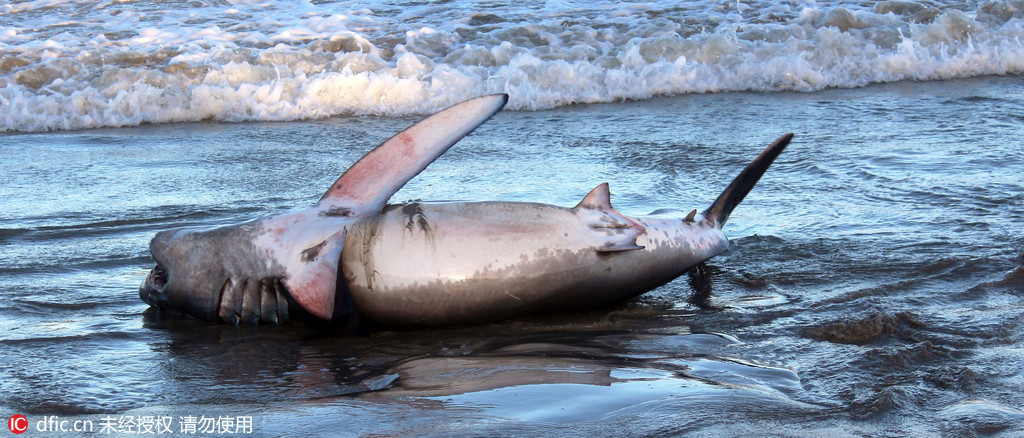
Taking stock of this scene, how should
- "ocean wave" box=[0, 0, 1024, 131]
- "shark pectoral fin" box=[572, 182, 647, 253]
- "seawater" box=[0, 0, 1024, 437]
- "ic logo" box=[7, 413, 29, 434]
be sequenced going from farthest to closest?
"ocean wave" box=[0, 0, 1024, 131] → "shark pectoral fin" box=[572, 182, 647, 253] → "seawater" box=[0, 0, 1024, 437] → "ic logo" box=[7, 413, 29, 434]

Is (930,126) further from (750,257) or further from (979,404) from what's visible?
(979,404)

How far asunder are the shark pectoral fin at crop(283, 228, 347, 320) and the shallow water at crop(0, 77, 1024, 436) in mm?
165

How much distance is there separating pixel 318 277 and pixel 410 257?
31 centimetres

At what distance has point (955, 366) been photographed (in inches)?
106

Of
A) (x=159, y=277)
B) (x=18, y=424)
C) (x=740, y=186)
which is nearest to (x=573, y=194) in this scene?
(x=740, y=186)

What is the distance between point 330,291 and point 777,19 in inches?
354

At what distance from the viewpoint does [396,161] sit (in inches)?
143

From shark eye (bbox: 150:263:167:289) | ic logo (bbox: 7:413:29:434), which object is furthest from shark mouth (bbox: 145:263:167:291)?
ic logo (bbox: 7:413:29:434)

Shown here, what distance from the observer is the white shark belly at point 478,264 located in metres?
3.32

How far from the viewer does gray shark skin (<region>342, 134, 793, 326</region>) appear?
332 cm

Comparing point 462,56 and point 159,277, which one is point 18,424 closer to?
point 159,277

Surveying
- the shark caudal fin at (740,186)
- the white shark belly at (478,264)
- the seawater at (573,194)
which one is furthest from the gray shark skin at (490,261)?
the shark caudal fin at (740,186)

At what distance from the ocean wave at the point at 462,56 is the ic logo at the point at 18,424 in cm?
645

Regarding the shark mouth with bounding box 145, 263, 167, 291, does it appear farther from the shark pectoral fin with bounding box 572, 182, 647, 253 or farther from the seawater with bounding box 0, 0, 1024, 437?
the shark pectoral fin with bounding box 572, 182, 647, 253
